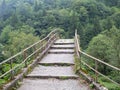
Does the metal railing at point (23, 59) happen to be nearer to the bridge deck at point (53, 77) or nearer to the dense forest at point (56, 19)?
the bridge deck at point (53, 77)

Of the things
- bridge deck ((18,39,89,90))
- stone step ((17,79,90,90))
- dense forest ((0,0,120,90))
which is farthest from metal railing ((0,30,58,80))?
dense forest ((0,0,120,90))

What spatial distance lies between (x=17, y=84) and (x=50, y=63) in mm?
3814

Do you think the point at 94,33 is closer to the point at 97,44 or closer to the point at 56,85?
the point at 97,44

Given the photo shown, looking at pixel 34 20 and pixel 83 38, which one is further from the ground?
pixel 34 20

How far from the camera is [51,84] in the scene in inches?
392

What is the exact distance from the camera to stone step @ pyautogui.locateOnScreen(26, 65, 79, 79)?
10871 millimetres

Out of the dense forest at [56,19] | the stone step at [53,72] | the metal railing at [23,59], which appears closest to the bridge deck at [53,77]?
the stone step at [53,72]

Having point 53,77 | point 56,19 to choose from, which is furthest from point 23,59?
point 56,19

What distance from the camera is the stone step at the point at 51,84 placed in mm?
9430

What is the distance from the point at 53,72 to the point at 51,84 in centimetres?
171

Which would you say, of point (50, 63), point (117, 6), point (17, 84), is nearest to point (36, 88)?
point (17, 84)

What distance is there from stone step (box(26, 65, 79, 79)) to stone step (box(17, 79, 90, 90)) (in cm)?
37

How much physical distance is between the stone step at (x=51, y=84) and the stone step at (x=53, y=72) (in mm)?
366

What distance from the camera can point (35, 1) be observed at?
111 m
